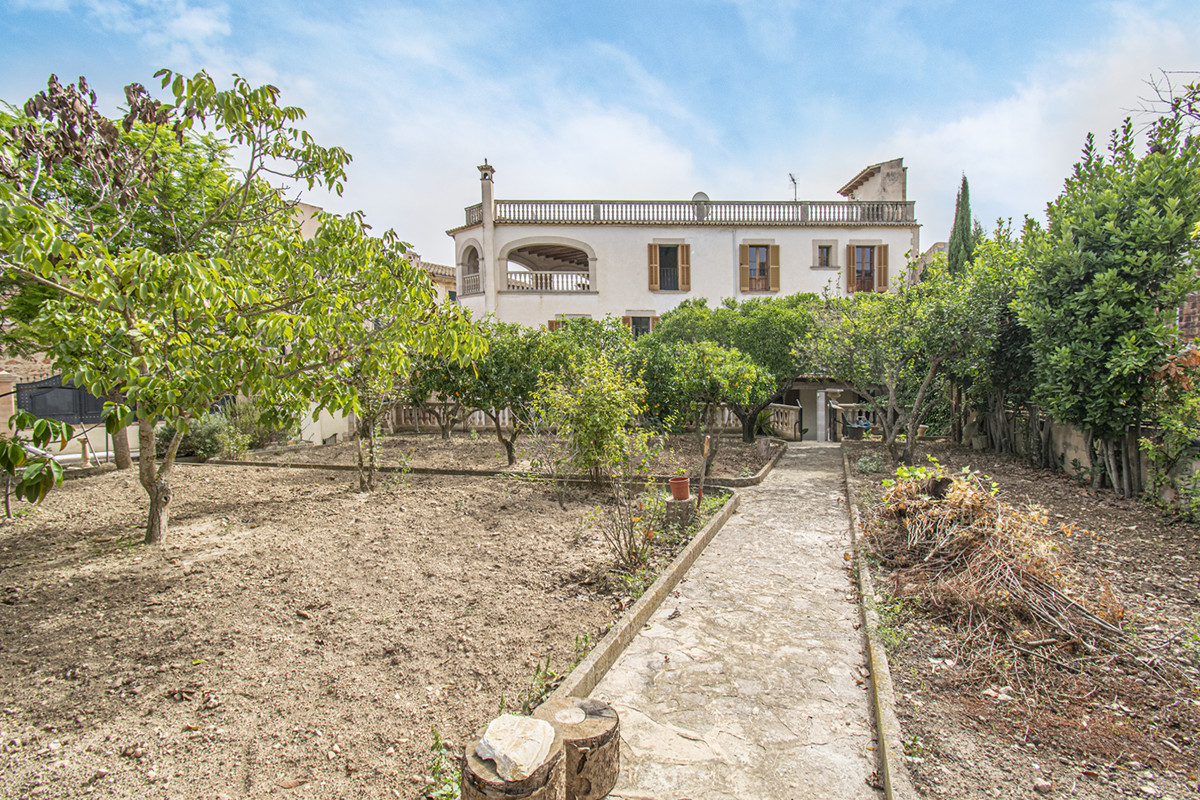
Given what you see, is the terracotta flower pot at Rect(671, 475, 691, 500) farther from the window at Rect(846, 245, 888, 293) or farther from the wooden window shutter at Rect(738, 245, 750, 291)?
the window at Rect(846, 245, 888, 293)

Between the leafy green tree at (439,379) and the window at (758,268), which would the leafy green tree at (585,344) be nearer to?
the leafy green tree at (439,379)

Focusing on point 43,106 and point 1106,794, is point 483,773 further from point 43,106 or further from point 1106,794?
point 43,106

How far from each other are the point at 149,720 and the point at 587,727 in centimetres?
214

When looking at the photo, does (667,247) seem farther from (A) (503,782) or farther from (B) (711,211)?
(A) (503,782)

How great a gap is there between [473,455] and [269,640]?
7.89m

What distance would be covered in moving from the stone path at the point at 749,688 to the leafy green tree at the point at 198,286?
8.65ft

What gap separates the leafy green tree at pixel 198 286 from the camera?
10.1ft

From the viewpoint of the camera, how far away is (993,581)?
13.6 ft

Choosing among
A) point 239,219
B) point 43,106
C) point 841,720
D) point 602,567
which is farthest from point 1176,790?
point 43,106

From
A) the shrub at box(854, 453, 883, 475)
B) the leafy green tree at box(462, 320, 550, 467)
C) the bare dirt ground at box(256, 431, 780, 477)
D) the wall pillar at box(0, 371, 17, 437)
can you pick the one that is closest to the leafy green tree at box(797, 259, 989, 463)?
the shrub at box(854, 453, 883, 475)

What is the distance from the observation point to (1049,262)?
820 centimetres

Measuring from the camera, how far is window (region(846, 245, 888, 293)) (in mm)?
25406

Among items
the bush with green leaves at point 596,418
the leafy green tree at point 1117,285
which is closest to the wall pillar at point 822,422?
the leafy green tree at point 1117,285

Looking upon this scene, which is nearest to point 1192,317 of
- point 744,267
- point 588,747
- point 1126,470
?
point 1126,470
